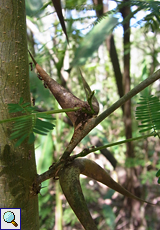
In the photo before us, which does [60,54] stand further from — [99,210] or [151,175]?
[99,210]

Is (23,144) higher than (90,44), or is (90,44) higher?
(90,44)

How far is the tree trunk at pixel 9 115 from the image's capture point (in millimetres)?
210

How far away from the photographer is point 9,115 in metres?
0.21

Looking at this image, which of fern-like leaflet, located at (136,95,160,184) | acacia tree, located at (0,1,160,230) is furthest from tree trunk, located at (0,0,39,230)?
fern-like leaflet, located at (136,95,160,184)

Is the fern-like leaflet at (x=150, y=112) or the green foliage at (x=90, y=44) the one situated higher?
the green foliage at (x=90, y=44)

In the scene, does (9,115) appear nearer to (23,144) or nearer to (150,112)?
(23,144)

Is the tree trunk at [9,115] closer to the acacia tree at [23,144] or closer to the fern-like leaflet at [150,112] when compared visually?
the acacia tree at [23,144]

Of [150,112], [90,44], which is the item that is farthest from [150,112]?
[90,44]

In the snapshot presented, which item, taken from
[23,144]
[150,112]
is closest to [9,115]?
[23,144]

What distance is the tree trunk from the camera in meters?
0.21

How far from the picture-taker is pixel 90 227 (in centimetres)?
19

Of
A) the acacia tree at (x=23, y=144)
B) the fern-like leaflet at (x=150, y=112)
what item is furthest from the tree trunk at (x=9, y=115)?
the fern-like leaflet at (x=150, y=112)

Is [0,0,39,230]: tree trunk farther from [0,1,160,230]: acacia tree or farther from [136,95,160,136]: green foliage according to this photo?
[136,95,160,136]: green foliage

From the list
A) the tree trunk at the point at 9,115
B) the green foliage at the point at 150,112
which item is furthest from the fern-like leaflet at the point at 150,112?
the tree trunk at the point at 9,115
